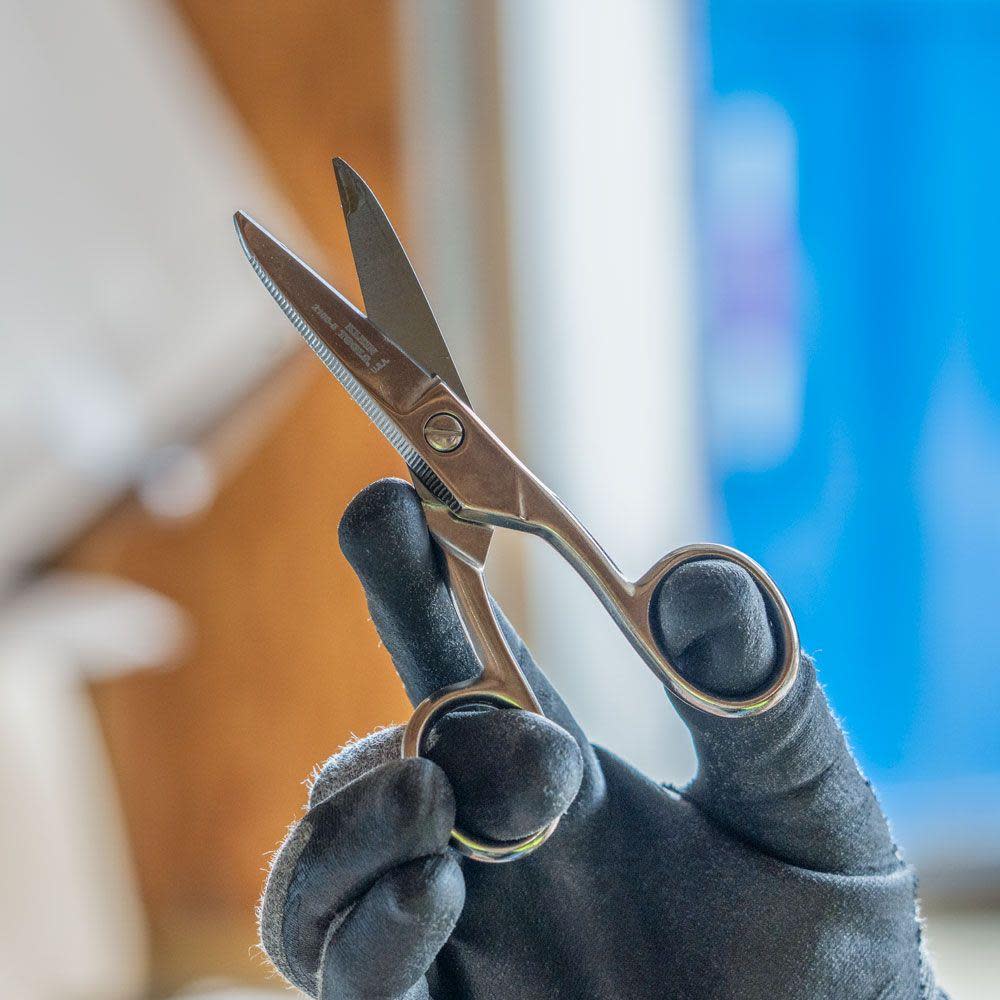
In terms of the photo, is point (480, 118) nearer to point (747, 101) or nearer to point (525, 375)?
point (525, 375)

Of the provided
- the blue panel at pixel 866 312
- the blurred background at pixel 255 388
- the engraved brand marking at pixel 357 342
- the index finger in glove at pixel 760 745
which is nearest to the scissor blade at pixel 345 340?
the engraved brand marking at pixel 357 342

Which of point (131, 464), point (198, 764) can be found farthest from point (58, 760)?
point (131, 464)

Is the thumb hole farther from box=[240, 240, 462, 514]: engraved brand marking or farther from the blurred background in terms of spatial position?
the blurred background

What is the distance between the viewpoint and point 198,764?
1442 millimetres

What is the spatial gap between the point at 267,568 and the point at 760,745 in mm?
1062

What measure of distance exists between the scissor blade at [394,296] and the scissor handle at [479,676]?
8 cm

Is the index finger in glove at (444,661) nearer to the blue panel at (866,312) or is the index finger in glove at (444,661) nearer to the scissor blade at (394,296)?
the scissor blade at (394,296)

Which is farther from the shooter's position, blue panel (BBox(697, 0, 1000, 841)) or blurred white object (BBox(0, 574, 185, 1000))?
blue panel (BBox(697, 0, 1000, 841))

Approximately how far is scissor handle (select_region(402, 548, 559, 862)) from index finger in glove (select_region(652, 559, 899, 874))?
0.06m

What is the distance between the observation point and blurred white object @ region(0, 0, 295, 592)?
4.56 feet

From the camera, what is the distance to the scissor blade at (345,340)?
0.44 metres

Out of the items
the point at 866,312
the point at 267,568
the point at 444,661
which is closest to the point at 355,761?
the point at 444,661

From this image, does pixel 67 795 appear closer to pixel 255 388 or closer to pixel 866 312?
pixel 255 388

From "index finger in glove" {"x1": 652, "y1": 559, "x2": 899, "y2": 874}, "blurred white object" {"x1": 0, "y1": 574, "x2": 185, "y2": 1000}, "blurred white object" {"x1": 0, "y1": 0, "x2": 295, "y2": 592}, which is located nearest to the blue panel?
"blurred white object" {"x1": 0, "y1": 0, "x2": 295, "y2": 592}
